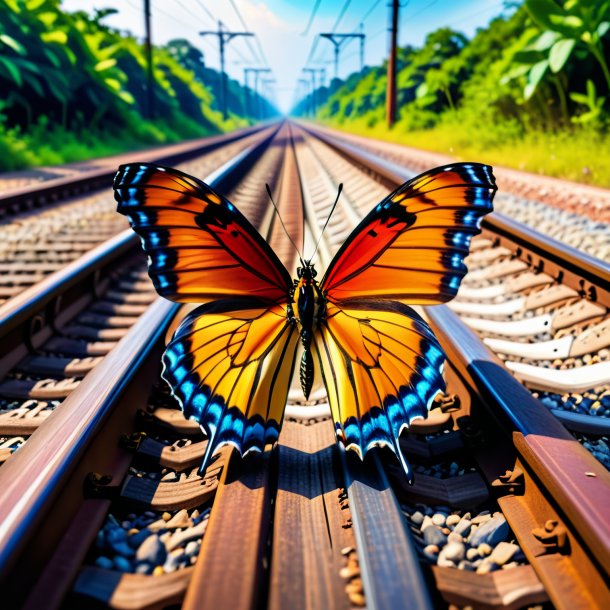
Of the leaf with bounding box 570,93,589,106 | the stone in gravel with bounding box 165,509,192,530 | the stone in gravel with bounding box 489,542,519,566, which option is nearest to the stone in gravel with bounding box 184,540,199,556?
the stone in gravel with bounding box 165,509,192,530

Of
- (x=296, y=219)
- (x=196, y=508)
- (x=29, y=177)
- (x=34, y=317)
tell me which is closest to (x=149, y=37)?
(x=29, y=177)

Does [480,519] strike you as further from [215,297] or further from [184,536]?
[215,297]

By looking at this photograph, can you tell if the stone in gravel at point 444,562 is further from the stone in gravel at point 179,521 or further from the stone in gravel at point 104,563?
the stone in gravel at point 104,563

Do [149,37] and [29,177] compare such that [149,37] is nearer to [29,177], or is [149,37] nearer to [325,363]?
[29,177]

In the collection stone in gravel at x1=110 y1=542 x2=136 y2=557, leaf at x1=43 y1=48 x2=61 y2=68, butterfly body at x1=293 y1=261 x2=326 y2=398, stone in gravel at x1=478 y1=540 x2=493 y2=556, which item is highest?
leaf at x1=43 y1=48 x2=61 y2=68

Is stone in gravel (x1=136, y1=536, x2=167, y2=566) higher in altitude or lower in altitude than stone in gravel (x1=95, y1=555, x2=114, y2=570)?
higher

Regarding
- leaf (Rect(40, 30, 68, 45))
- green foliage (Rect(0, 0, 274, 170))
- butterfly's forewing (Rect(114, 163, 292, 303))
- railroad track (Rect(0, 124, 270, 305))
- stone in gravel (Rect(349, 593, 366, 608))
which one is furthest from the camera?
leaf (Rect(40, 30, 68, 45))

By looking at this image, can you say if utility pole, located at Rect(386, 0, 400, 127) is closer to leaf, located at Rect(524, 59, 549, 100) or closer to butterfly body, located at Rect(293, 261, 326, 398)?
leaf, located at Rect(524, 59, 549, 100)
